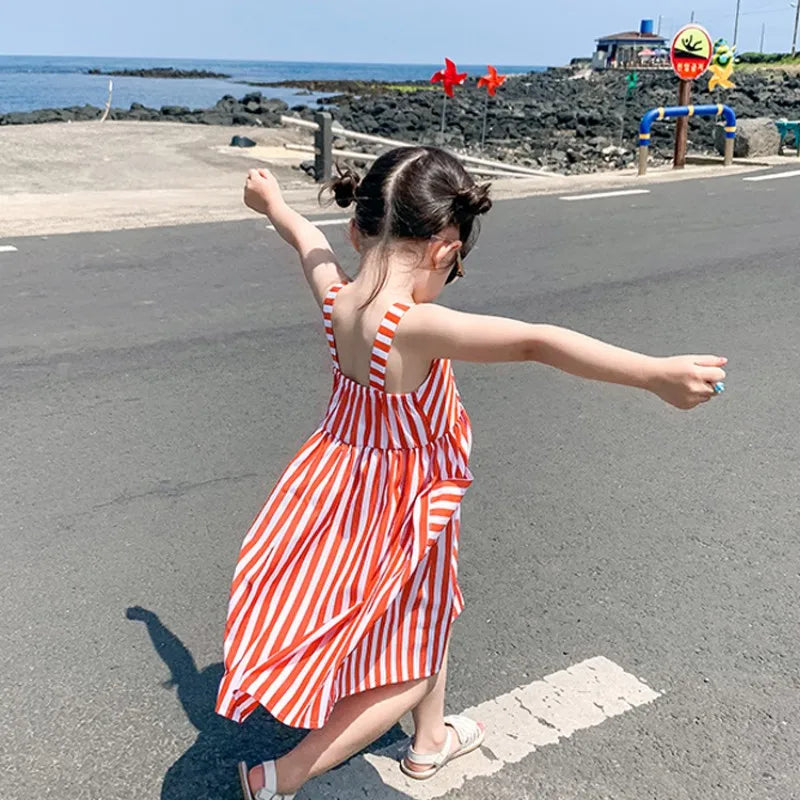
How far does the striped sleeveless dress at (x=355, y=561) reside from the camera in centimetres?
201

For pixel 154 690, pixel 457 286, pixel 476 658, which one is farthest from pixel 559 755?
pixel 457 286

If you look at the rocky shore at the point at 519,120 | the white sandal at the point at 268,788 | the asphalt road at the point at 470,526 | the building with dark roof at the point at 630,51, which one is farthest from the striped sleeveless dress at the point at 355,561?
the building with dark roof at the point at 630,51

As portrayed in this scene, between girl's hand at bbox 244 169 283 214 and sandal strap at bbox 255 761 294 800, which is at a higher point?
girl's hand at bbox 244 169 283 214

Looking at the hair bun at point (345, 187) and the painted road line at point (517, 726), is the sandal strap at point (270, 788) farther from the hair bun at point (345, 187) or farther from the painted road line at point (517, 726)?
the hair bun at point (345, 187)

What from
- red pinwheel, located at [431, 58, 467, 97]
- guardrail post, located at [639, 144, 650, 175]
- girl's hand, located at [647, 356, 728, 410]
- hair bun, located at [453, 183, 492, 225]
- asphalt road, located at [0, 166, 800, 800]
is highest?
red pinwheel, located at [431, 58, 467, 97]

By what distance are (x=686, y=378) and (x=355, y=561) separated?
0.76 meters

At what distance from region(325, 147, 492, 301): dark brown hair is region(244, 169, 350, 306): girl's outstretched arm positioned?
236mm

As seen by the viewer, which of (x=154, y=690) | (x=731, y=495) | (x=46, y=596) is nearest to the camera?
(x=154, y=690)

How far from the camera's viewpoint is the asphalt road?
2.41 m

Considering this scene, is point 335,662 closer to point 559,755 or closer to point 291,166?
point 559,755

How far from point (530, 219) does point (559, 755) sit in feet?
26.9

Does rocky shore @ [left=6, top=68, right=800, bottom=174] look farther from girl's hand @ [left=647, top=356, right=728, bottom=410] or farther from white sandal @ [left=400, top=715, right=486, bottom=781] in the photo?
girl's hand @ [left=647, top=356, right=728, bottom=410]

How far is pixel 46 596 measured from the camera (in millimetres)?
3047

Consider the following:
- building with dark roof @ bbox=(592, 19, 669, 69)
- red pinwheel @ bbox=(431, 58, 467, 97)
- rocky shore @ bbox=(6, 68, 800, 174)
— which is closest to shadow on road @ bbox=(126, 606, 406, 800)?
red pinwheel @ bbox=(431, 58, 467, 97)
